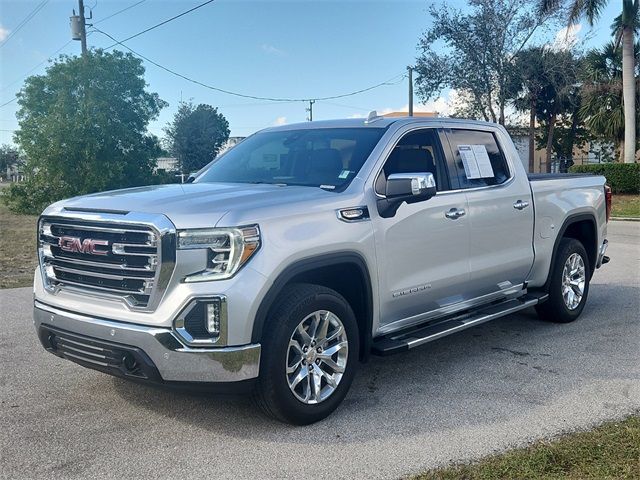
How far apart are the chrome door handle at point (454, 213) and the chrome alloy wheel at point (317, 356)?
1.42 meters

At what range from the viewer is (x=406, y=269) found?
4742 millimetres

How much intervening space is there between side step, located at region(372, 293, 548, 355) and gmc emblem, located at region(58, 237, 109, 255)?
1984 mm

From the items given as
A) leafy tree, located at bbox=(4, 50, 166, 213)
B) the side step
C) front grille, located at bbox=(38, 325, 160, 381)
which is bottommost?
the side step

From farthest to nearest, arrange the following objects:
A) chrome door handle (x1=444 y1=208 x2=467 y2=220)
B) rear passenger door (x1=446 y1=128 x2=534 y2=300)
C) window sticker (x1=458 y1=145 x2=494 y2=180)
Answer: window sticker (x1=458 y1=145 x2=494 y2=180) < rear passenger door (x1=446 y1=128 x2=534 y2=300) < chrome door handle (x1=444 y1=208 x2=467 y2=220)

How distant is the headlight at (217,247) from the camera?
145 inches

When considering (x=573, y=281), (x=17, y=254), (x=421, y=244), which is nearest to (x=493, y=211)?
(x=421, y=244)

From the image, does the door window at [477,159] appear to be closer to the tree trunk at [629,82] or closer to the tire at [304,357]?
the tire at [304,357]

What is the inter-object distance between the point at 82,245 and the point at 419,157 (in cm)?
268

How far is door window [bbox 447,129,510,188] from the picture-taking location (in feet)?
18.1

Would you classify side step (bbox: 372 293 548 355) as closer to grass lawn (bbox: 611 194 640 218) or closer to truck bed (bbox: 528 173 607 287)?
truck bed (bbox: 528 173 607 287)

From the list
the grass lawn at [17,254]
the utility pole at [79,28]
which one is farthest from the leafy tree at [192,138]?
the grass lawn at [17,254]

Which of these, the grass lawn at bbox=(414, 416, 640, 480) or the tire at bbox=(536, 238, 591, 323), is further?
the tire at bbox=(536, 238, 591, 323)

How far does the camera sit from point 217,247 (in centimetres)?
371

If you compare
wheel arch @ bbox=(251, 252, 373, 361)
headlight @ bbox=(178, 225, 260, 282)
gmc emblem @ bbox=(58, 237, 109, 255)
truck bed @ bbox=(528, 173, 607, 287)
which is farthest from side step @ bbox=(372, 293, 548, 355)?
gmc emblem @ bbox=(58, 237, 109, 255)
